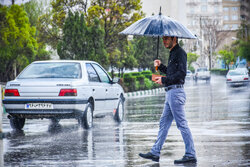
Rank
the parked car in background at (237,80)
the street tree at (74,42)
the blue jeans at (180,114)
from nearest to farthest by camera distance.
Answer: the blue jeans at (180,114), the street tree at (74,42), the parked car in background at (237,80)

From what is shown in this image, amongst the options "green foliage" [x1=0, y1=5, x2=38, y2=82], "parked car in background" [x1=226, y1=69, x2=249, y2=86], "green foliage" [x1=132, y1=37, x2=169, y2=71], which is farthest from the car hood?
"green foliage" [x1=132, y1=37, x2=169, y2=71]

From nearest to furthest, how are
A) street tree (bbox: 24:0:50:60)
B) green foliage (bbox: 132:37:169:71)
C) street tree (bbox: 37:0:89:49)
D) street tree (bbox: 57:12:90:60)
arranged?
street tree (bbox: 57:12:90:60) → street tree (bbox: 37:0:89:49) → street tree (bbox: 24:0:50:60) → green foliage (bbox: 132:37:169:71)

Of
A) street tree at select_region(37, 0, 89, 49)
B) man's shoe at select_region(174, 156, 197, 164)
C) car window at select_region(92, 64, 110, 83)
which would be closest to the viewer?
man's shoe at select_region(174, 156, 197, 164)

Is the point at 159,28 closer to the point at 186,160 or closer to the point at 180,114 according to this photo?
the point at 180,114

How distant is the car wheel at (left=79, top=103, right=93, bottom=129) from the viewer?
1184 centimetres

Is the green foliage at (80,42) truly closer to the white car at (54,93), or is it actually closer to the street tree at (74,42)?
the street tree at (74,42)

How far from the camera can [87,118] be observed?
12.0 m

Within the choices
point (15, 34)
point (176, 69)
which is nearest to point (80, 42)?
point (15, 34)

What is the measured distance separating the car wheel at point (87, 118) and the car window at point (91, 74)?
2.40 feet

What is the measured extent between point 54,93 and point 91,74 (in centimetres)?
155

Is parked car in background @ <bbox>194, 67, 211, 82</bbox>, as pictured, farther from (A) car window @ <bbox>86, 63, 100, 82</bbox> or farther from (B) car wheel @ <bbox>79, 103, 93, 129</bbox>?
(B) car wheel @ <bbox>79, 103, 93, 129</bbox>

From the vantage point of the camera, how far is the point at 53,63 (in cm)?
1248

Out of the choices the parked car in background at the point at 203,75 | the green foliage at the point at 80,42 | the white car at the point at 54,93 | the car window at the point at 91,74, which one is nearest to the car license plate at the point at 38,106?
the white car at the point at 54,93

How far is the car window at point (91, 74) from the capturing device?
1256cm
